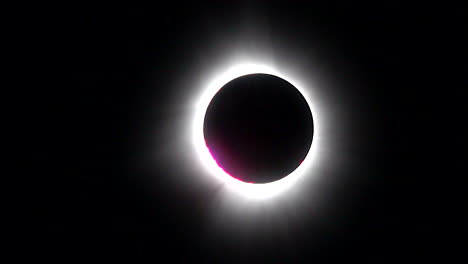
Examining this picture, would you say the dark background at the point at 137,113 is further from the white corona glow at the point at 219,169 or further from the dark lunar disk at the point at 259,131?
the dark lunar disk at the point at 259,131

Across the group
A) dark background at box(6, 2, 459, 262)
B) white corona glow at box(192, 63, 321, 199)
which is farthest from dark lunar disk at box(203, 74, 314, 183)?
dark background at box(6, 2, 459, 262)

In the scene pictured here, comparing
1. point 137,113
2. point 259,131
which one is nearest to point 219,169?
point 259,131

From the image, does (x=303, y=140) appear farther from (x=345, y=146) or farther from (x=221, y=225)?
(x=221, y=225)

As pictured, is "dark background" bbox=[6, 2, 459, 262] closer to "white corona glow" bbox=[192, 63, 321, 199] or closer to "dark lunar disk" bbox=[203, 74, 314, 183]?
"white corona glow" bbox=[192, 63, 321, 199]

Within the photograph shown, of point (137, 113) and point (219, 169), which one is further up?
point (137, 113)

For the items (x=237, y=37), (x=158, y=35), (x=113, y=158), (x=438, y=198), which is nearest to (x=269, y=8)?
(x=237, y=37)

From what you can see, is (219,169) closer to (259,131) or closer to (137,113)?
(259,131)

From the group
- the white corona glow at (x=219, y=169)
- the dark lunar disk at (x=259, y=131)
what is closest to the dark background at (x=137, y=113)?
the white corona glow at (x=219, y=169)
